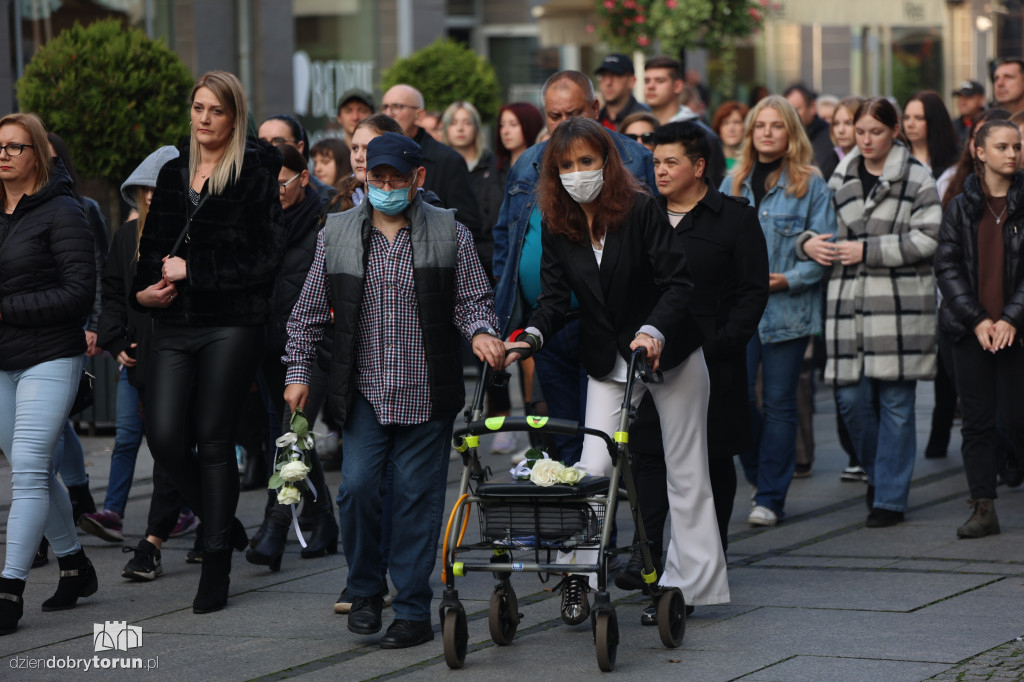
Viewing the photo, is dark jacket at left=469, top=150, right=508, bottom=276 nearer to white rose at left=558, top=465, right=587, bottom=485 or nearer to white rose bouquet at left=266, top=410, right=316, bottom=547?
white rose bouquet at left=266, top=410, right=316, bottom=547

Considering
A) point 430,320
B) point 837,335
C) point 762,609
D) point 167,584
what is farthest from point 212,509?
point 837,335

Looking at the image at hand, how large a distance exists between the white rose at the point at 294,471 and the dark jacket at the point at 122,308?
59.3 inches

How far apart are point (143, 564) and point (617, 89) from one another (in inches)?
Answer: 220

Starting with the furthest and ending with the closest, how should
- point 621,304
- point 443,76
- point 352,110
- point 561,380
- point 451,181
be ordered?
1. point 443,76
2. point 352,110
3. point 451,181
4. point 561,380
5. point 621,304

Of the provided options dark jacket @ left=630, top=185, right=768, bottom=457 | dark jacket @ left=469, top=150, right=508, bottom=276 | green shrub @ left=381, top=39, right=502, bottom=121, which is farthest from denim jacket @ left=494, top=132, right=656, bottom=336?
green shrub @ left=381, top=39, right=502, bottom=121

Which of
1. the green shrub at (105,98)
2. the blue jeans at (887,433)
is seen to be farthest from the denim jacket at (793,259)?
the green shrub at (105,98)

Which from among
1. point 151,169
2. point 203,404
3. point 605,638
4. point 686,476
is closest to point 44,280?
point 203,404

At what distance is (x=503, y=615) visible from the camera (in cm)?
610

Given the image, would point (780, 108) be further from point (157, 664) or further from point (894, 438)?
point (157, 664)

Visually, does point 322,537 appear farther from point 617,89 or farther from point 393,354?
point 617,89

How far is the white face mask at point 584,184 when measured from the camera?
6312 mm

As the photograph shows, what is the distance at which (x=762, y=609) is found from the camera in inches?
264

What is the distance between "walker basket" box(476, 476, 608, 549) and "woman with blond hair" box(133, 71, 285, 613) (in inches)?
62.9

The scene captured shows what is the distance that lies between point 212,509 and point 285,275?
169 cm
